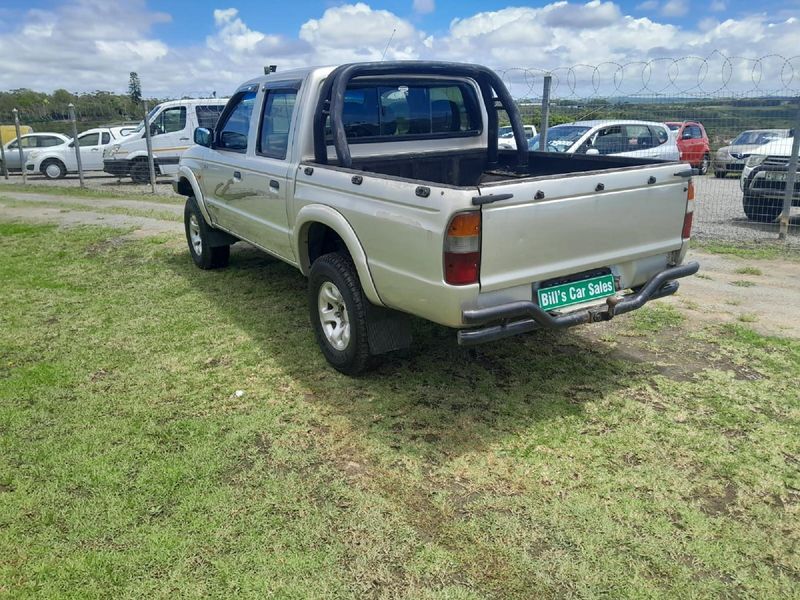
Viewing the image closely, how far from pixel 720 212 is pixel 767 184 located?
204 centimetres

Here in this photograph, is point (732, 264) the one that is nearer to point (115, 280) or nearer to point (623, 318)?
point (623, 318)

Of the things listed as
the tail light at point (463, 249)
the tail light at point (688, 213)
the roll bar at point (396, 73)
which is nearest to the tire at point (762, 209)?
the roll bar at point (396, 73)

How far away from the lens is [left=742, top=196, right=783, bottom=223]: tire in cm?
942

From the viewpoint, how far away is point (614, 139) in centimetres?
1286

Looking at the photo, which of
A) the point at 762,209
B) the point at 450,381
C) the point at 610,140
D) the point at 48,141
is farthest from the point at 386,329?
the point at 48,141

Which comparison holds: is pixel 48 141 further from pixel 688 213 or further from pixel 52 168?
pixel 688 213

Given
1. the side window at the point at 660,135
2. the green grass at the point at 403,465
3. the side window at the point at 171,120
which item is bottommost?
the green grass at the point at 403,465

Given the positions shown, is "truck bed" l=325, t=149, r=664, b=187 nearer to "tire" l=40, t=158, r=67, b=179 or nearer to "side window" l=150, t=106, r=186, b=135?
"side window" l=150, t=106, r=186, b=135

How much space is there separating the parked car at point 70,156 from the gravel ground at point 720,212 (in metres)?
0.82

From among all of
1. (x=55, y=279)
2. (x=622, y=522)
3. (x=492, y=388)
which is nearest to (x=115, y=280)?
(x=55, y=279)

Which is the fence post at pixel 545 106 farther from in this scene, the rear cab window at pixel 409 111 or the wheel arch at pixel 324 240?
the wheel arch at pixel 324 240

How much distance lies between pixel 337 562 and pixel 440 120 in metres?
3.72

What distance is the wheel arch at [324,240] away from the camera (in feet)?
12.9

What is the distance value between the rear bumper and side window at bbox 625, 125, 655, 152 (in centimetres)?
1012
